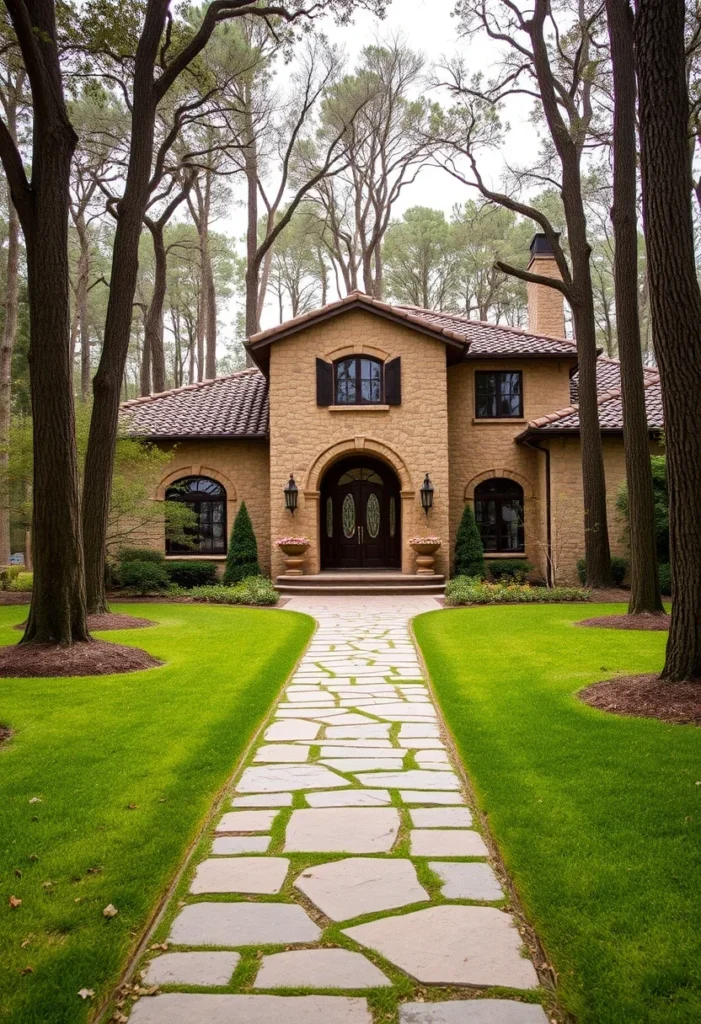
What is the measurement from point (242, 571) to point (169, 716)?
12.6 metres

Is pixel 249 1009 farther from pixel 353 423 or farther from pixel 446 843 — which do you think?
pixel 353 423

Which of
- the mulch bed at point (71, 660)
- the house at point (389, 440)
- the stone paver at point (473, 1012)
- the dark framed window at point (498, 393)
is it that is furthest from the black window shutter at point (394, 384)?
the stone paver at point (473, 1012)

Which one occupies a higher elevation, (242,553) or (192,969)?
(242,553)

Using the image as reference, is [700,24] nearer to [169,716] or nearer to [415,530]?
[415,530]

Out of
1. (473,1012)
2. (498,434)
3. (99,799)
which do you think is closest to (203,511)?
(498,434)

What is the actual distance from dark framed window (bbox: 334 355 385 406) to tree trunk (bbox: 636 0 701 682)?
501 inches

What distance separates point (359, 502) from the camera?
20.3 meters

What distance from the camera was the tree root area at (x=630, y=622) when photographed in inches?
428

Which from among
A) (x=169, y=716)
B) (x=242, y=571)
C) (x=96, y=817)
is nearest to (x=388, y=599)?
(x=242, y=571)

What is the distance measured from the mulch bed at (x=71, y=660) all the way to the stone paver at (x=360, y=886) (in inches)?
205

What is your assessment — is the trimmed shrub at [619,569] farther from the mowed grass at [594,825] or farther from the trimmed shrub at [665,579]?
the mowed grass at [594,825]

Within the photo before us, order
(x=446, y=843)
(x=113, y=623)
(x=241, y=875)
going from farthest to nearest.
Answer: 1. (x=113, y=623)
2. (x=446, y=843)
3. (x=241, y=875)

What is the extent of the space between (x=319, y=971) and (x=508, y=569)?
1683 centimetres

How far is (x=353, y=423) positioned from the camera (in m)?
19.0
